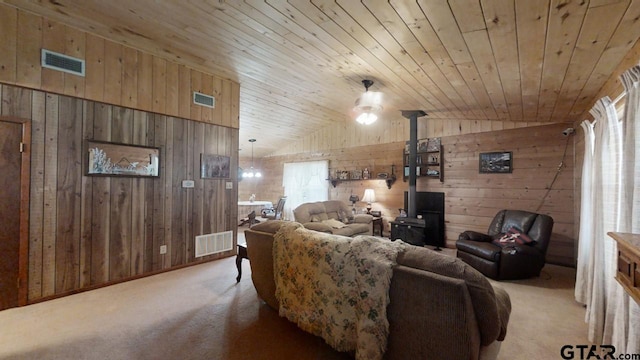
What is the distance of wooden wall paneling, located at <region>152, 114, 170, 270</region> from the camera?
12.1 ft

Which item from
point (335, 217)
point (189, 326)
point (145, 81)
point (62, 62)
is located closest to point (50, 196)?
point (62, 62)

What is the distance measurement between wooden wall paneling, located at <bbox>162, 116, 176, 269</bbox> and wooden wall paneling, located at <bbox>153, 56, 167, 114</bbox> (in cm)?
18

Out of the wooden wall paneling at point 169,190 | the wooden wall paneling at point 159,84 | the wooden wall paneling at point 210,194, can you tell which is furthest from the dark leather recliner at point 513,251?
the wooden wall paneling at point 159,84

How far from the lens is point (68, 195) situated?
3016mm

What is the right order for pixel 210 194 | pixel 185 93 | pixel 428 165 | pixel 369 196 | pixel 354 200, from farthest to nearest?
1. pixel 354 200
2. pixel 369 196
3. pixel 428 165
4. pixel 210 194
5. pixel 185 93

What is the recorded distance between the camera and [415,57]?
8.46 feet

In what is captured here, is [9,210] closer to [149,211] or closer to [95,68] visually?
[149,211]

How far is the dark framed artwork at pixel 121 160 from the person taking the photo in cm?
317

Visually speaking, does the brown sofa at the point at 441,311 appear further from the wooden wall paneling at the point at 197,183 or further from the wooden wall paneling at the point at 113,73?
the wooden wall paneling at the point at 113,73

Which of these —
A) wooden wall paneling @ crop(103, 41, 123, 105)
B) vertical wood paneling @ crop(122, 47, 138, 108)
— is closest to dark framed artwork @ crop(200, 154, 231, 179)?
vertical wood paneling @ crop(122, 47, 138, 108)

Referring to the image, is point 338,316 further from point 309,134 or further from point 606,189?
point 309,134

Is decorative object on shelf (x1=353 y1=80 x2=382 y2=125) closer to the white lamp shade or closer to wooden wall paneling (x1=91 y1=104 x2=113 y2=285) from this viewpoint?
the white lamp shade

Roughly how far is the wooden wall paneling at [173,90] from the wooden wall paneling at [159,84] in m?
0.04

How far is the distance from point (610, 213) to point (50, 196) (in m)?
5.37
